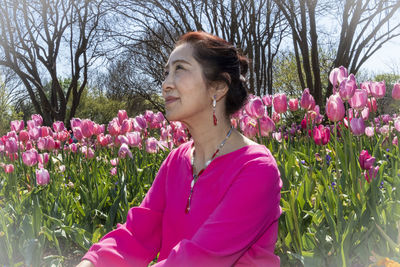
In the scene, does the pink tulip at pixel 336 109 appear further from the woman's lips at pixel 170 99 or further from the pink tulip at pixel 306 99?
the woman's lips at pixel 170 99

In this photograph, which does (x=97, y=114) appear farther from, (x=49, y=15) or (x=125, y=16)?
(x=125, y=16)

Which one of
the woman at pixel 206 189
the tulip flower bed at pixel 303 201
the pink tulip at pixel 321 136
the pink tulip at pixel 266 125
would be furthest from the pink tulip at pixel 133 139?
the woman at pixel 206 189

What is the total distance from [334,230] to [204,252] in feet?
2.55

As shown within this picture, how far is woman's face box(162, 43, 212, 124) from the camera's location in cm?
160

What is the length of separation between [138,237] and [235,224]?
1.78 feet

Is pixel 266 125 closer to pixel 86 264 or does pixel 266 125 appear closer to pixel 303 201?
pixel 303 201

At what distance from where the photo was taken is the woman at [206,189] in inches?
51.7

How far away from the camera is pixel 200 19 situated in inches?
466

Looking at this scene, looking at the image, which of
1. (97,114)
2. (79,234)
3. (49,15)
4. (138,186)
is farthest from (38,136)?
(97,114)

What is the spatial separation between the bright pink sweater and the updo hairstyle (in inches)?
11.9

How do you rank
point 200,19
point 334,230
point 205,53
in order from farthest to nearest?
point 200,19, point 334,230, point 205,53

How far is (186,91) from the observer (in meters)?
1.60

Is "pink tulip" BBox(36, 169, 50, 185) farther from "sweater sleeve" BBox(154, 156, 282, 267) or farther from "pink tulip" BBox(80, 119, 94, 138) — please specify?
"sweater sleeve" BBox(154, 156, 282, 267)

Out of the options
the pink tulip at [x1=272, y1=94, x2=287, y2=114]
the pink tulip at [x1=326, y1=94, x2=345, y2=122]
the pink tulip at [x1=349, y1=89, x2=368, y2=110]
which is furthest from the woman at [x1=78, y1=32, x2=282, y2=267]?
the pink tulip at [x1=272, y1=94, x2=287, y2=114]
